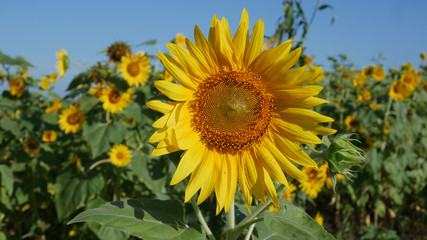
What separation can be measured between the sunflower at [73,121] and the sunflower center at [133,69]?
691mm

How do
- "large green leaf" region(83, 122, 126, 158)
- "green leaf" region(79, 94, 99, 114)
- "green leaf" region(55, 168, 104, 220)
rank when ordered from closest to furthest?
"green leaf" region(55, 168, 104, 220) → "large green leaf" region(83, 122, 126, 158) → "green leaf" region(79, 94, 99, 114)

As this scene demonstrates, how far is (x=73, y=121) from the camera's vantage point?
3.65 meters

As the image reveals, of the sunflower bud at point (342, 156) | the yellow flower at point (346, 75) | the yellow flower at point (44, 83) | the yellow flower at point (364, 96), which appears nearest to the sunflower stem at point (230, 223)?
the sunflower bud at point (342, 156)

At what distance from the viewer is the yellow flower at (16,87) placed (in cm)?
472

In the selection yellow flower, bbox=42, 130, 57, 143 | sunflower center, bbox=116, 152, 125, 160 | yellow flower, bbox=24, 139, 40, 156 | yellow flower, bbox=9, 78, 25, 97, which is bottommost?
yellow flower, bbox=24, 139, 40, 156

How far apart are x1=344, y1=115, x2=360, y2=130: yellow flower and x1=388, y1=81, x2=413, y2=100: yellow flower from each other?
57 centimetres

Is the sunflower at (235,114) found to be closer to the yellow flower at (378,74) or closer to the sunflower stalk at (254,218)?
the sunflower stalk at (254,218)

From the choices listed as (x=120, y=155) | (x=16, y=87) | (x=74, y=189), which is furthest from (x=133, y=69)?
(x=16, y=87)

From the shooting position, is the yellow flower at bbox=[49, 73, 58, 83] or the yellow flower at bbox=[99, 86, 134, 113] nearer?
the yellow flower at bbox=[99, 86, 134, 113]

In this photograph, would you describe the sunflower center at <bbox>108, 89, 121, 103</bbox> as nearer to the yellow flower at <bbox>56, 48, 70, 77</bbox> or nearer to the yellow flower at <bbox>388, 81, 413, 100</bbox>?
the yellow flower at <bbox>56, 48, 70, 77</bbox>

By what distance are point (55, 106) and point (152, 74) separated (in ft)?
7.43

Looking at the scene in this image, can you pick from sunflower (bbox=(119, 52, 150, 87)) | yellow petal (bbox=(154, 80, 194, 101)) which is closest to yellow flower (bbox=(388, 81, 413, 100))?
sunflower (bbox=(119, 52, 150, 87))

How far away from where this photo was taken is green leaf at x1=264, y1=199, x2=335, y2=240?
1.30 m

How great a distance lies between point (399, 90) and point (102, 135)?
13.1 ft
